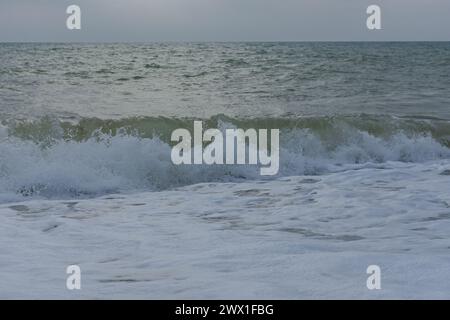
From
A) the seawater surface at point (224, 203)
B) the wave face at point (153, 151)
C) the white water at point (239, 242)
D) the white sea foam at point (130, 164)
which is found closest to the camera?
the white water at point (239, 242)

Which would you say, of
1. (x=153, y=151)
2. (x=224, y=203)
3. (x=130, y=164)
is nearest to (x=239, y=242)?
(x=224, y=203)

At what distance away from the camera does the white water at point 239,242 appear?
403 centimetres

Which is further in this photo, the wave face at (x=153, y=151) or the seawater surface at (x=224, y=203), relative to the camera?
the wave face at (x=153, y=151)

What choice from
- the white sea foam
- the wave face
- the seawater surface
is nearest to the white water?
the seawater surface

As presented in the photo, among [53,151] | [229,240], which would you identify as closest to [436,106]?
Result: [53,151]

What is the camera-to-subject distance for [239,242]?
17.5 feet

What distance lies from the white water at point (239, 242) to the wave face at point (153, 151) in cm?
80

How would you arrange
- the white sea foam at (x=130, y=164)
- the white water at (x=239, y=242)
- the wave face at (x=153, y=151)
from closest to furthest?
the white water at (x=239, y=242) < the white sea foam at (x=130, y=164) < the wave face at (x=153, y=151)

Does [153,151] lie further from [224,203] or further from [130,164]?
[224,203]

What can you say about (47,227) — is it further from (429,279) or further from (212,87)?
(212,87)

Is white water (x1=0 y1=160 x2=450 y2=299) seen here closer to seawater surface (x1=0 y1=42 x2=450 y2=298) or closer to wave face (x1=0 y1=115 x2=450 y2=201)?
seawater surface (x1=0 y1=42 x2=450 y2=298)

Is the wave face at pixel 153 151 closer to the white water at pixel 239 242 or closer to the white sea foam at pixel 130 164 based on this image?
the white sea foam at pixel 130 164

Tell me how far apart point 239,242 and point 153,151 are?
499cm

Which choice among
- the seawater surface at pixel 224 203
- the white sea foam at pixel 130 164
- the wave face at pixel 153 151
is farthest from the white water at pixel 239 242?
the wave face at pixel 153 151
